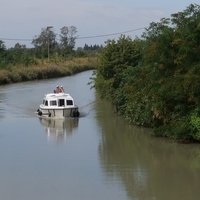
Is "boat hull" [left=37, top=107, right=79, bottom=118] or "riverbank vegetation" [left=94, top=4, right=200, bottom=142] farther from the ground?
"riverbank vegetation" [left=94, top=4, right=200, bottom=142]

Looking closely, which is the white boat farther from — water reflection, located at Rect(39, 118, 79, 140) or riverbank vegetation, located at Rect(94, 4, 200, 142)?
riverbank vegetation, located at Rect(94, 4, 200, 142)

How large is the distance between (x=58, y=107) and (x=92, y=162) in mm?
12387

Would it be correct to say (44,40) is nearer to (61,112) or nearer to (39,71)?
(39,71)

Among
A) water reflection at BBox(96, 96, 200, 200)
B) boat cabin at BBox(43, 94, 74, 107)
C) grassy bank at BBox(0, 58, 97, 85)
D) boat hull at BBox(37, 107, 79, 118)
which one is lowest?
water reflection at BBox(96, 96, 200, 200)

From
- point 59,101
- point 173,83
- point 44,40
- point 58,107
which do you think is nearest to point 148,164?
point 173,83

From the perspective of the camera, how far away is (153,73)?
21984 mm

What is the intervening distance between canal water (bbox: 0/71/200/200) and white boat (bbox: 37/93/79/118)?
620mm

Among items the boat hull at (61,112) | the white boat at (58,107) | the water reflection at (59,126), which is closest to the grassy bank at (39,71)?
the white boat at (58,107)

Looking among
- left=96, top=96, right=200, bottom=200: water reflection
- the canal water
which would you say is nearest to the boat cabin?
the canal water

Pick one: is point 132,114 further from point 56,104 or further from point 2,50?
point 2,50

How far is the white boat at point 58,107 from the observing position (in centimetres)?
3033

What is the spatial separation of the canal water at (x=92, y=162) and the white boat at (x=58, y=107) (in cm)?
62

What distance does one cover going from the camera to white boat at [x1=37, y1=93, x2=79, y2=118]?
99.5ft

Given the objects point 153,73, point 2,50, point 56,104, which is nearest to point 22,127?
point 56,104
